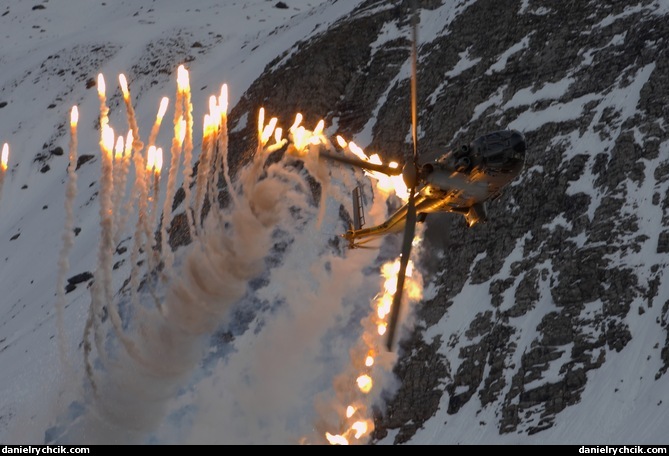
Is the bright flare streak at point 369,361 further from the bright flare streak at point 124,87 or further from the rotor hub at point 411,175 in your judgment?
the bright flare streak at point 124,87

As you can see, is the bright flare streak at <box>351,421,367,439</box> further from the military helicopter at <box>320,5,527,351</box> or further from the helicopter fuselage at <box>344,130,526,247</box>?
the helicopter fuselage at <box>344,130,526,247</box>

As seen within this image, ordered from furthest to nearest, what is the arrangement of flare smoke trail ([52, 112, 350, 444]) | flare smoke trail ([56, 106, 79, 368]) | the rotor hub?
flare smoke trail ([52, 112, 350, 444]) < the rotor hub < flare smoke trail ([56, 106, 79, 368])

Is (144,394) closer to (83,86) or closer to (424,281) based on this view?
(424,281)

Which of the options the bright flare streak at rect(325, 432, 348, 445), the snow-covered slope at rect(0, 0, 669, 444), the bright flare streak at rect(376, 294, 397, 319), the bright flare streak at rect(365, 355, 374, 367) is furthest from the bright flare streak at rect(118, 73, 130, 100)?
the bright flare streak at rect(325, 432, 348, 445)

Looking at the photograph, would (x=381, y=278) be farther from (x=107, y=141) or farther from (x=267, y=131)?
(x=107, y=141)

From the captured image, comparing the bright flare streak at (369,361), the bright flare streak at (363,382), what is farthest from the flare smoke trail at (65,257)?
the bright flare streak at (369,361)
